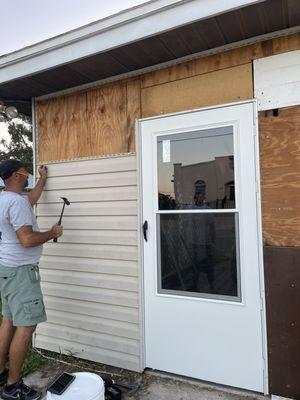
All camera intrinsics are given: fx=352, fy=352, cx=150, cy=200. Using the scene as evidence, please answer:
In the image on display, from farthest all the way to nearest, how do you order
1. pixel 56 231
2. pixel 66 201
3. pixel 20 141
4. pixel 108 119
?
pixel 20 141, pixel 66 201, pixel 108 119, pixel 56 231

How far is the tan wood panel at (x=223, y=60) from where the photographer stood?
7.51ft

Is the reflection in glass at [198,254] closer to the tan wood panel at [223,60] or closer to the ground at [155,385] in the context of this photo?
the ground at [155,385]

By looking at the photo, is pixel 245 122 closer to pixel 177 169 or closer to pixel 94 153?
pixel 177 169

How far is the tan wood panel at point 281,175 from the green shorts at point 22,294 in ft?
5.58

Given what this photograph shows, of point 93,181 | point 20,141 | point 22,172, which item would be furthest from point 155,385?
point 20,141

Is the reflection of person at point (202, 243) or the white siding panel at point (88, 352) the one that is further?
the white siding panel at point (88, 352)

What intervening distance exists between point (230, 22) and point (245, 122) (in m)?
0.63

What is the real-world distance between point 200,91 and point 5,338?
2.35 meters

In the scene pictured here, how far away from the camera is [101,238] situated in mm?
3025

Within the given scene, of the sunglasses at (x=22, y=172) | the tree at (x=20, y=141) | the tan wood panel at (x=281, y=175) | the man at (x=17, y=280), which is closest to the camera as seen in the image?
the tan wood panel at (x=281, y=175)

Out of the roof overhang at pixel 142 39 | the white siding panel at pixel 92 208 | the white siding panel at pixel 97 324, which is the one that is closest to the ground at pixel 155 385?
the white siding panel at pixel 97 324

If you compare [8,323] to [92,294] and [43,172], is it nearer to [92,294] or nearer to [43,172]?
[92,294]

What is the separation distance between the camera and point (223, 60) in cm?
250

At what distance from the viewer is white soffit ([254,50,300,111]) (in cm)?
225
